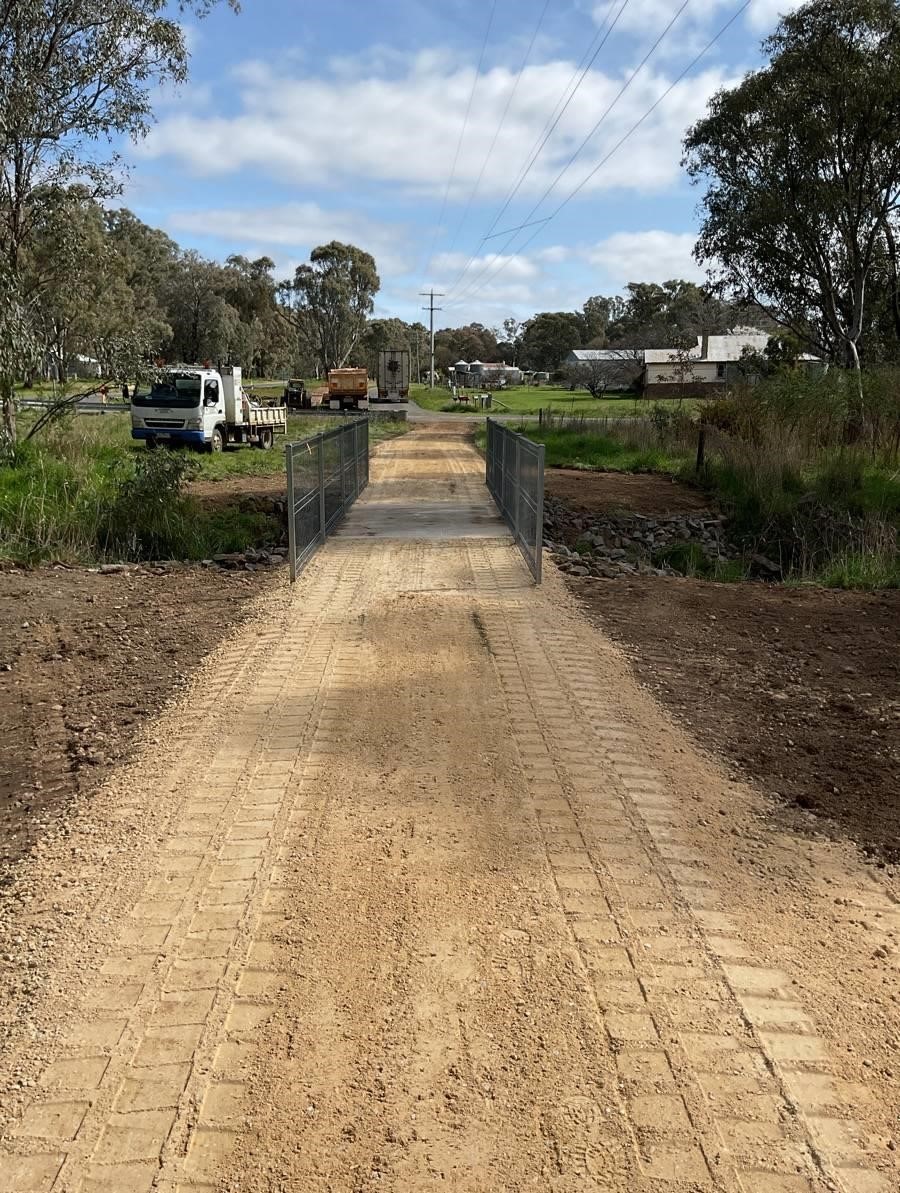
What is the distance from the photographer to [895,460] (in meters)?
16.4

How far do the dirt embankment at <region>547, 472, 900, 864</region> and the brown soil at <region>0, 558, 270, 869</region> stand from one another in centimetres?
355

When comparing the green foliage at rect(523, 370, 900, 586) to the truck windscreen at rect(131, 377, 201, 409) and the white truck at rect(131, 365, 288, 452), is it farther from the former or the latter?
the truck windscreen at rect(131, 377, 201, 409)

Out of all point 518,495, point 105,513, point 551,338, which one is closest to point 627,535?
point 518,495

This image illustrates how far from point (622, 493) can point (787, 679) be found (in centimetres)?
1201

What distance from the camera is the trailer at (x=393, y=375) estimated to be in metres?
62.1

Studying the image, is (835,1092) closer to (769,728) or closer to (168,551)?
(769,728)

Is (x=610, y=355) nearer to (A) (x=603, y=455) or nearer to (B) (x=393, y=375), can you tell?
(B) (x=393, y=375)

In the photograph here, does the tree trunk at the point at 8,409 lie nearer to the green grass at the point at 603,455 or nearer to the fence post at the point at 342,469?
the fence post at the point at 342,469

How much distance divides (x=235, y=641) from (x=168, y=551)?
486 centimetres

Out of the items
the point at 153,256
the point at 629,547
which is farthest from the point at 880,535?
the point at 153,256

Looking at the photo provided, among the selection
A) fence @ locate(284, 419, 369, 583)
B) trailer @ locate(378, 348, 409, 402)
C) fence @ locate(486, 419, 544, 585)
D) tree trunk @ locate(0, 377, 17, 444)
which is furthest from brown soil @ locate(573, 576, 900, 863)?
trailer @ locate(378, 348, 409, 402)

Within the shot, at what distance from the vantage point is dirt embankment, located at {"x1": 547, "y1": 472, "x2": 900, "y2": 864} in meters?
5.04

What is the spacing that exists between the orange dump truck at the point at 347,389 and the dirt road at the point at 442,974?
4820 cm

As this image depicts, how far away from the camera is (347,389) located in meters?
52.4
